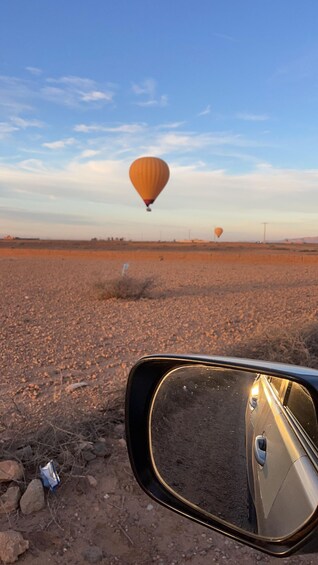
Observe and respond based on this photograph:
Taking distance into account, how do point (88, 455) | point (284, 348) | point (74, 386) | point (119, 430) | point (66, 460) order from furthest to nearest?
point (284, 348) < point (74, 386) < point (119, 430) < point (88, 455) < point (66, 460)

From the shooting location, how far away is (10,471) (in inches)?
135

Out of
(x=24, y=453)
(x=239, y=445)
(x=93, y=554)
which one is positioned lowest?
(x=93, y=554)

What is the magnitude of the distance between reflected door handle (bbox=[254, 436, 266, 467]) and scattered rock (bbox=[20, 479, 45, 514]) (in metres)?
2.03

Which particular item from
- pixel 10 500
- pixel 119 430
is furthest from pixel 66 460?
pixel 119 430

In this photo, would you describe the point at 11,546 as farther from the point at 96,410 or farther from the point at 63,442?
the point at 96,410

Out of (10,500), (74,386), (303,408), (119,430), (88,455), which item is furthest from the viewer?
(74,386)

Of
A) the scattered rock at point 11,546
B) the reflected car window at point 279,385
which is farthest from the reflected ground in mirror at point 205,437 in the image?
the scattered rock at point 11,546

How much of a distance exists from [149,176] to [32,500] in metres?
31.1

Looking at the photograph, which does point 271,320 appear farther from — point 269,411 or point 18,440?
point 269,411

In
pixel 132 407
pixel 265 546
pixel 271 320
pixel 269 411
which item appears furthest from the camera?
pixel 271 320

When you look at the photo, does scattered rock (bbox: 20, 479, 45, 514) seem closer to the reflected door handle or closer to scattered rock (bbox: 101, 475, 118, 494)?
scattered rock (bbox: 101, 475, 118, 494)

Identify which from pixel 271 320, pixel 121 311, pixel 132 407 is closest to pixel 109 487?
pixel 132 407

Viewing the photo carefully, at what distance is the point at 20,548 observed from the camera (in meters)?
2.78

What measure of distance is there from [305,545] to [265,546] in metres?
0.21
